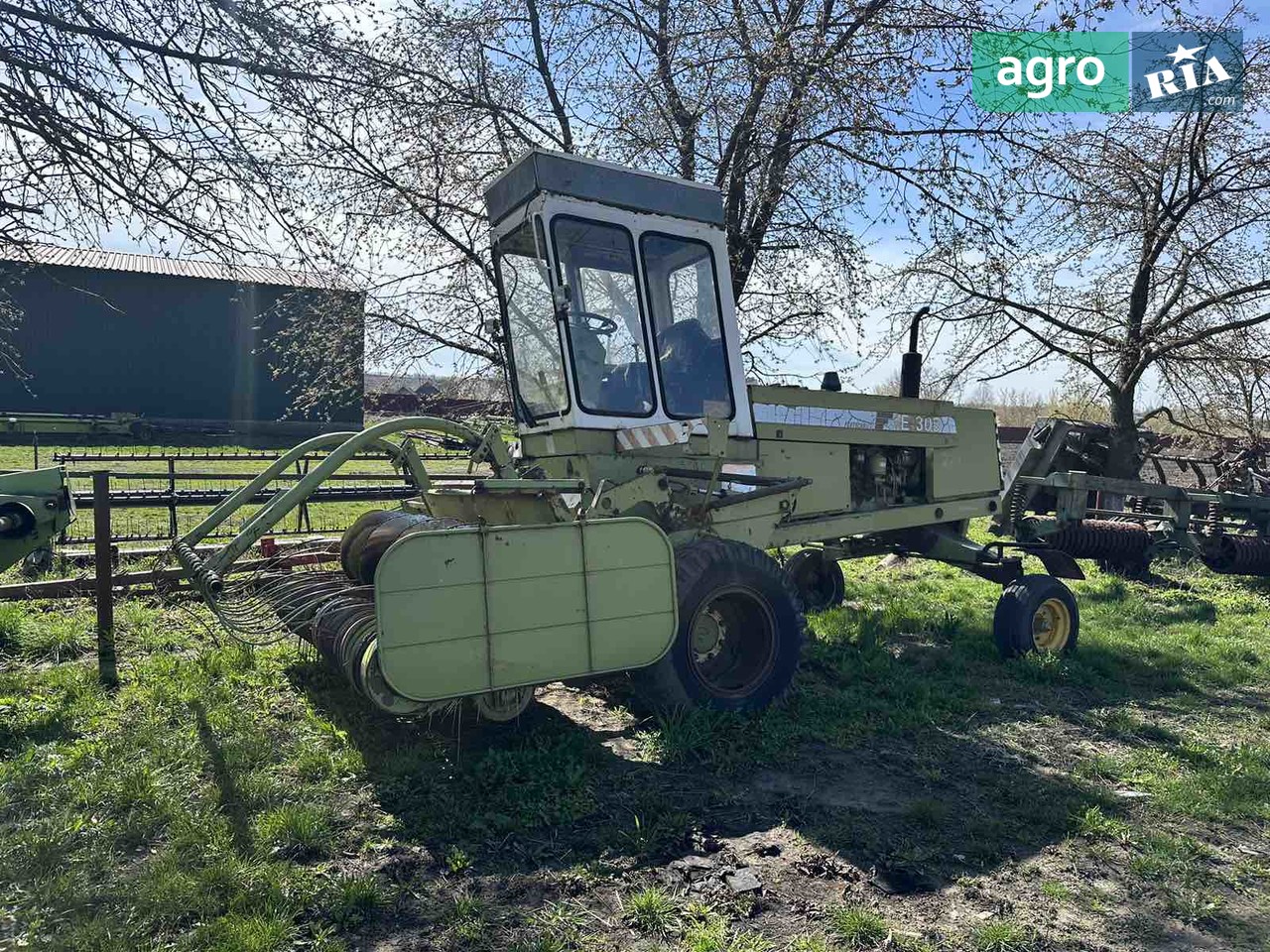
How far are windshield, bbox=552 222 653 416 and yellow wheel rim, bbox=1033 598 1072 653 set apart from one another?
11.4 ft

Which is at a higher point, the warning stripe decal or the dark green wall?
the dark green wall

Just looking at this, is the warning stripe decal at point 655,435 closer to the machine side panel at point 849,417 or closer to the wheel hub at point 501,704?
the machine side panel at point 849,417

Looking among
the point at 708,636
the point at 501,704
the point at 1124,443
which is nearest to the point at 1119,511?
the point at 1124,443

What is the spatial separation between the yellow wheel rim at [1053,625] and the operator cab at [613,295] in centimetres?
275

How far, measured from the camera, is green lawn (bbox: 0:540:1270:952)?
9.91 ft

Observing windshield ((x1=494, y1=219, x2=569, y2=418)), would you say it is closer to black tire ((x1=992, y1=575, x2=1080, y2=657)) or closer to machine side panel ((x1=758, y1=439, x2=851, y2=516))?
machine side panel ((x1=758, y1=439, x2=851, y2=516))

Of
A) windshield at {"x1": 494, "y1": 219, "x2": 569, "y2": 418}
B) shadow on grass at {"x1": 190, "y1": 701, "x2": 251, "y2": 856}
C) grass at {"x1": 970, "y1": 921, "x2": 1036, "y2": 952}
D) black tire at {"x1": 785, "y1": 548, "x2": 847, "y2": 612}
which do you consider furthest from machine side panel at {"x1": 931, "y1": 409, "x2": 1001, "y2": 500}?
shadow on grass at {"x1": 190, "y1": 701, "x2": 251, "y2": 856}

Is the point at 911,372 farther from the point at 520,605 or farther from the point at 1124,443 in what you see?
the point at 1124,443

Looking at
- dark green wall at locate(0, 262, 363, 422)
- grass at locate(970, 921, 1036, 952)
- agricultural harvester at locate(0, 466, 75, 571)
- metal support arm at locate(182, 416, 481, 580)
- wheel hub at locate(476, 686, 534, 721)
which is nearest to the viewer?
grass at locate(970, 921, 1036, 952)

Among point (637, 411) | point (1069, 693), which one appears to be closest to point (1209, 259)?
point (1069, 693)

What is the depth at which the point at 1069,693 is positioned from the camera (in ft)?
19.3

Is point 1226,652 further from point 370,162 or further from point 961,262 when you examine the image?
point 370,162

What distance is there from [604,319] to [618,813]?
2.73m

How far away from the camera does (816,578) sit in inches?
332
